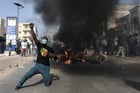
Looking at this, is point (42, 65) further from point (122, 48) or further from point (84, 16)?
point (122, 48)

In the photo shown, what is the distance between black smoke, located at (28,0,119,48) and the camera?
55.6 ft

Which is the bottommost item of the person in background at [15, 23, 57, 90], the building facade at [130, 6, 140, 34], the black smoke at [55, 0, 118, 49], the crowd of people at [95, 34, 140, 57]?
the person in background at [15, 23, 57, 90]

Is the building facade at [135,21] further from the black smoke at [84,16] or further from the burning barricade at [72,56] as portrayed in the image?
the black smoke at [84,16]

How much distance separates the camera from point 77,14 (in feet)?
59.4

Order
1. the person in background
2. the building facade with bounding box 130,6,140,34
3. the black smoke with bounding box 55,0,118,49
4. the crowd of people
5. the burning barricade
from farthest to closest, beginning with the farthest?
1. the building facade with bounding box 130,6,140,34
2. the crowd of people
3. the burning barricade
4. the black smoke with bounding box 55,0,118,49
5. the person in background

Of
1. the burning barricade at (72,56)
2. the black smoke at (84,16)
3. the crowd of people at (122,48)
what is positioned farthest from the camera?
the crowd of people at (122,48)

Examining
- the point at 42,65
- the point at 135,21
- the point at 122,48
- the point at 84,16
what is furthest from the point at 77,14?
the point at 135,21

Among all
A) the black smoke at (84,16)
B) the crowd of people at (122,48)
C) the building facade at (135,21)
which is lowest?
the crowd of people at (122,48)

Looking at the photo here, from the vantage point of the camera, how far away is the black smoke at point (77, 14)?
16.9 m

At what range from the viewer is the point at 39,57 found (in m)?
13.0

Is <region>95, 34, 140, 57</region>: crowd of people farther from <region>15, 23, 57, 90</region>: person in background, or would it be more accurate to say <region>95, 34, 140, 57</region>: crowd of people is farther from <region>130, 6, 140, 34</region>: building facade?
<region>15, 23, 57, 90</region>: person in background

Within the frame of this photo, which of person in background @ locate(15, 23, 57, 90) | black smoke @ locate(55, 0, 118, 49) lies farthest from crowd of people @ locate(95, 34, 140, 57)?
person in background @ locate(15, 23, 57, 90)

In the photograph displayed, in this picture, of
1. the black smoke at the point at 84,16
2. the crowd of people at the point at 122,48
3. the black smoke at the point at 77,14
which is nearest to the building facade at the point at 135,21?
the crowd of people at the point at 122,48

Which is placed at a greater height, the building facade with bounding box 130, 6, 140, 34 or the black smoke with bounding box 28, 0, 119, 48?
the building facade with bounding box 130, 6, 140, 34
